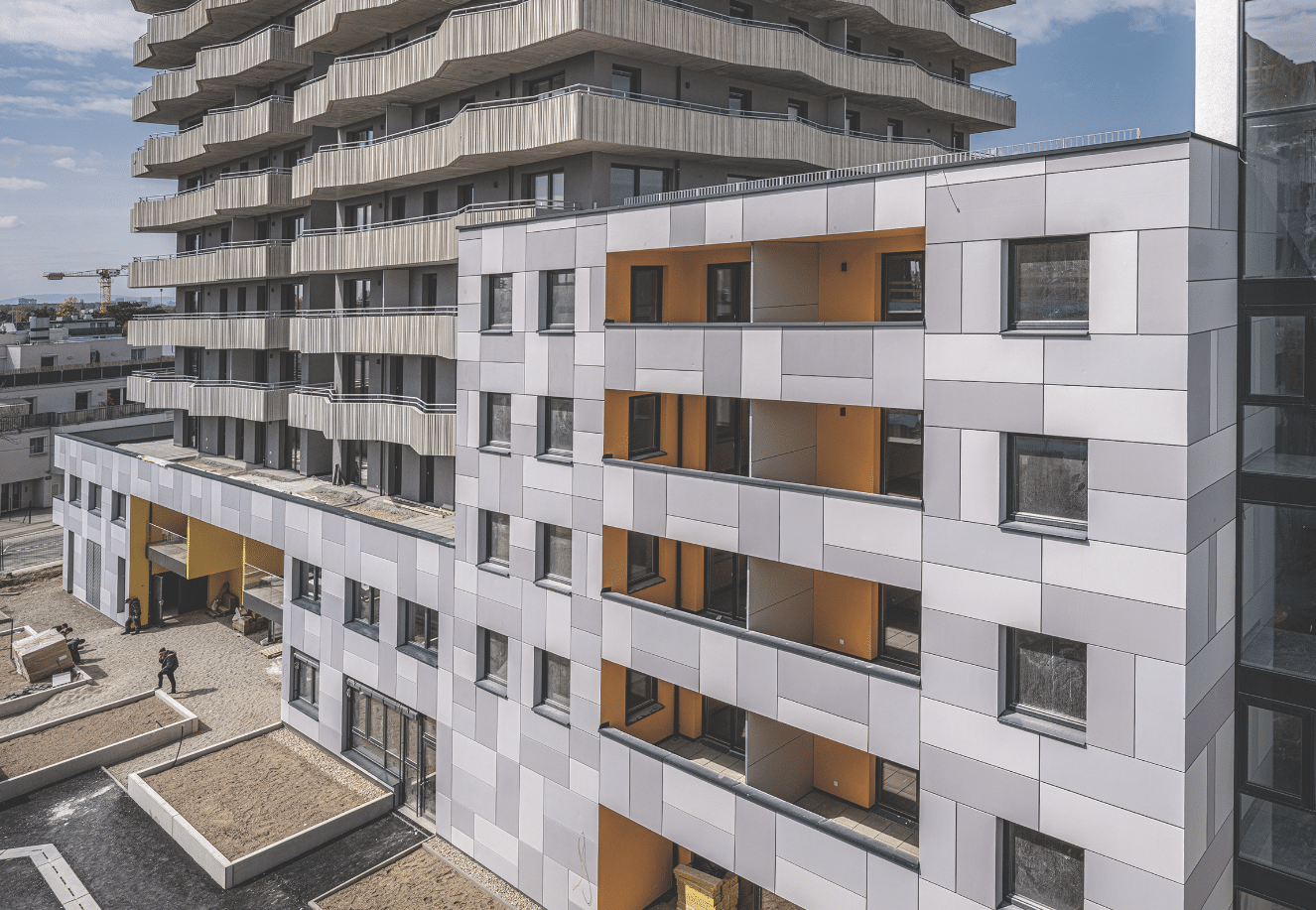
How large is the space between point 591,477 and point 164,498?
28367 millimetres

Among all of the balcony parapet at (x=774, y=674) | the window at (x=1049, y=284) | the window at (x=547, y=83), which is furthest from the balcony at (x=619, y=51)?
the balcony parapet at (x=774, y=674)

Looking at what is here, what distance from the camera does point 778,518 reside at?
1856 centimetres

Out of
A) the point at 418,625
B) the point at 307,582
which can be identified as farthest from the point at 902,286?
the point at 307,582

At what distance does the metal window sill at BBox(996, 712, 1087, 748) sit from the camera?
48.0 ft

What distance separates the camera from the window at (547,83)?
29.1 metres

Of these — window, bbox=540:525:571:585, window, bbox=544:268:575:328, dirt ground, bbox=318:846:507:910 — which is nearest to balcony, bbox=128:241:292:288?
window, bbox=544:268:575:328

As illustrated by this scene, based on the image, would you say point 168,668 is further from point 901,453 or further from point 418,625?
point 901,453

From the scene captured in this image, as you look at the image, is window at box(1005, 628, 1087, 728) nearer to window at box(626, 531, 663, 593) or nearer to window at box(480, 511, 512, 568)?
window at box(626, 531, 663, 593)

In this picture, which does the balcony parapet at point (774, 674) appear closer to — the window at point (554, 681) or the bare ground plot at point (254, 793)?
the window at point (554, 681)

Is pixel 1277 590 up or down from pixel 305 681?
up

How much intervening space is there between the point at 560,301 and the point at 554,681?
1026 cm

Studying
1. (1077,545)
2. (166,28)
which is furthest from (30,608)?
(1077,545)

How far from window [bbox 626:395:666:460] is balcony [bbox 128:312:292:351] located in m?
26.1

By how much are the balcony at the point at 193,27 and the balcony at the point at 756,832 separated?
39100 mm
